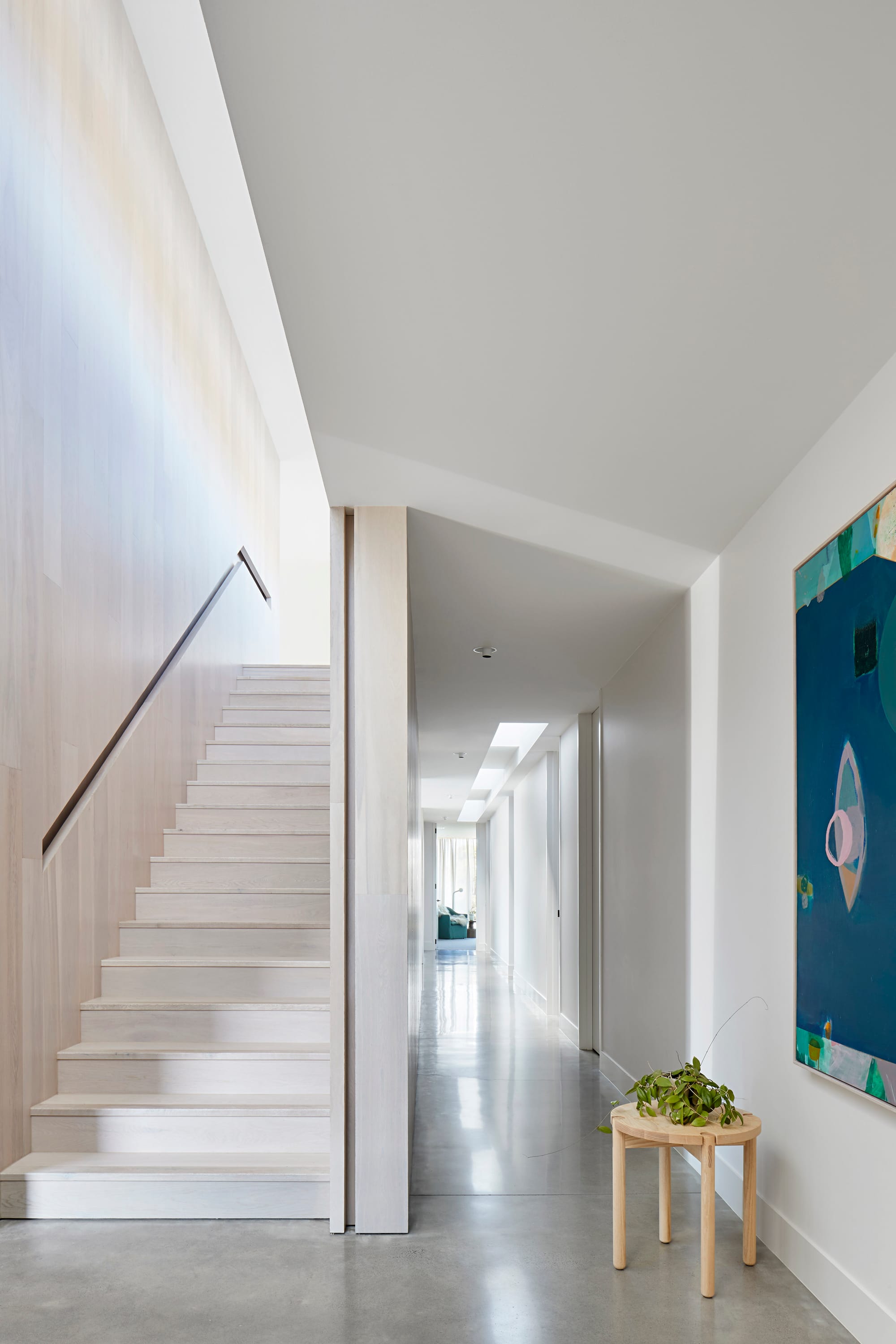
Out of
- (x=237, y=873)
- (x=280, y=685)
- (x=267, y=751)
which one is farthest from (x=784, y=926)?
(x=280, y=685)

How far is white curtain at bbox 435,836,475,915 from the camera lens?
27281 millimetres

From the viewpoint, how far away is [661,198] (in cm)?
196

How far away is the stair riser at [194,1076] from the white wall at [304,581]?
288 inches

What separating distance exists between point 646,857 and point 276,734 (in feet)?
7.46

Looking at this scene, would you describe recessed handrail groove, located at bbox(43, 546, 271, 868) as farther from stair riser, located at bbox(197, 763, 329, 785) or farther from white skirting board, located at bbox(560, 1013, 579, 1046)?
white skirting board, located at bbox(560, 1013, 579, 1046)

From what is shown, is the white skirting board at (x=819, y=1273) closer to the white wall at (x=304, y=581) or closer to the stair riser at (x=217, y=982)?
the stair riser at (x=217, y=982)

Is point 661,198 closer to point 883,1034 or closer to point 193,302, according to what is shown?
point 883,1034

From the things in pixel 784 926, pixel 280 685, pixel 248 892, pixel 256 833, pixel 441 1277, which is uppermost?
pixel 280 685

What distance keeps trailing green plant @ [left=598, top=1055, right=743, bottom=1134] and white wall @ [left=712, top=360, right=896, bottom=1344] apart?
20 cm

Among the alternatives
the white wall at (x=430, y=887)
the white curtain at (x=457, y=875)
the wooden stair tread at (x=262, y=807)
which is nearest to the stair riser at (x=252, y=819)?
the wooden stair tread at (x=262, y=807)

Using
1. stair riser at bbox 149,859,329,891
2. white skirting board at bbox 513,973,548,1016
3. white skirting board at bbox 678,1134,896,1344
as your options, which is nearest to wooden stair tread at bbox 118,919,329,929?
stair riser at bbox 149,859,329,891

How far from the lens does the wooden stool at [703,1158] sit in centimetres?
276

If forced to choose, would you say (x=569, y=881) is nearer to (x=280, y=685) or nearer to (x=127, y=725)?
(x=280, y=685)

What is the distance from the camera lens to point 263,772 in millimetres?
5668
